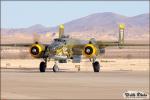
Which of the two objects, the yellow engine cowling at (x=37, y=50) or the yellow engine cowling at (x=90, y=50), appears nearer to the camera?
the yellow engine cowling at (x=90, y=50)

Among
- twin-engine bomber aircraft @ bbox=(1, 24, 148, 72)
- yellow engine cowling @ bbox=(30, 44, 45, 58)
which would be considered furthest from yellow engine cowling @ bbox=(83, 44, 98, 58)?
yellow engine cowling @ bbox=(30, 44, 45, 58)

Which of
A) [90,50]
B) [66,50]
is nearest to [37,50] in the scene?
[66,50]

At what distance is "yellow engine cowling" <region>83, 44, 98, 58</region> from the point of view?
38.1 metres

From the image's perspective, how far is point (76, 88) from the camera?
2309 cm

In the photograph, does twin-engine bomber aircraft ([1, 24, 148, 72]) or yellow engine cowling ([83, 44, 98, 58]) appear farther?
twin-engine bomber aircraft ([1, 24, 148, 72])

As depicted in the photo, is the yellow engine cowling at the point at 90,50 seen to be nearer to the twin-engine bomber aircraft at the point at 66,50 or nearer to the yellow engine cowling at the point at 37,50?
the twin-engine bomber aircraft at the point at 66,50

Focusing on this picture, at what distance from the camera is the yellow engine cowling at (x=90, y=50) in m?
38.1

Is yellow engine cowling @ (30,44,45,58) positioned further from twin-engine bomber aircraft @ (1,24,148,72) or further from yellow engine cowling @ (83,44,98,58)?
yellow engine cowling @ (83,44,98,58)

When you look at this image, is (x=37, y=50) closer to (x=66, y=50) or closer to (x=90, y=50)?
(x=66, y=50)

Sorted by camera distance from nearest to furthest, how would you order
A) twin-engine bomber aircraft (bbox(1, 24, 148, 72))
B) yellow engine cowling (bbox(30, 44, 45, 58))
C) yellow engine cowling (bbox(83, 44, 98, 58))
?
yellow engine cowling (bbox(83, 44, 98, 58))
twin-engine bomber aircraft (bbox(1, 24, 148, 72))
yellow engine cowling (bbox(30, 44, 45, 58))

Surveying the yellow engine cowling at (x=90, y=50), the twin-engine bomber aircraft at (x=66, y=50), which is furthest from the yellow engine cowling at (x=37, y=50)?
the yellow engine cowling at (x=90, y=50)

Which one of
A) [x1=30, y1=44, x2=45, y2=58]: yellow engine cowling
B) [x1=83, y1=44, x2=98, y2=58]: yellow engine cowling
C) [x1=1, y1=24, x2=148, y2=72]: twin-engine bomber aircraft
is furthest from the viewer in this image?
[x1=30, y1=44, x2=45, y2=58]: yellow engine cowling

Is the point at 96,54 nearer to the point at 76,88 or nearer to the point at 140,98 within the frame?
the point at 76,88

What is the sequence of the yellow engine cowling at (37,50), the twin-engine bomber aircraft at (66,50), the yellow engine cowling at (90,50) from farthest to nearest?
the yellow engine cowling at (37,50)
the twin-engine bomber aircraft at (66,50)
the yellow engine cowling at (90,50)
